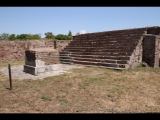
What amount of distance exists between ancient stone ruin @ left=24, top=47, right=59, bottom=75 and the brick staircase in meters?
3.07

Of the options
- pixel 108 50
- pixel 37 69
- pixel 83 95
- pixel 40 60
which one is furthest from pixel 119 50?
pixel 83 95

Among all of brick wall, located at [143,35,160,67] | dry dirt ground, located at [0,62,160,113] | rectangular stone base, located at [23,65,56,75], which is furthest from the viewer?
brick wall, located at [143,35,160,67]

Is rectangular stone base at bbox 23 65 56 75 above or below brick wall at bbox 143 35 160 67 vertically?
below

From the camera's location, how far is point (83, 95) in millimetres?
5289

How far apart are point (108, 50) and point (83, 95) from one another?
6837mm

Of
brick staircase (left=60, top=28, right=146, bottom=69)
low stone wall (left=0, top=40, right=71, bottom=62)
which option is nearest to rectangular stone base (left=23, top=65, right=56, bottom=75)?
brick staircase (left=60, top=28, right=146, bottom=69)

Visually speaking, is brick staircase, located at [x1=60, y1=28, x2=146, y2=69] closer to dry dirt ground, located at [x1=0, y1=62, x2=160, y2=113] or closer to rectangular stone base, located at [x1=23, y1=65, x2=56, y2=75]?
dry dirt ground, located at [x1=0, y1=62, x2=160, y2=113]

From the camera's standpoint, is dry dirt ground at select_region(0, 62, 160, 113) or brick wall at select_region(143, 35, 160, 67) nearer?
dry dirt ground at select_region(0, 62, 160, 113)

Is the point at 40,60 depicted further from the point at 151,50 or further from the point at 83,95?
the point at 151,50

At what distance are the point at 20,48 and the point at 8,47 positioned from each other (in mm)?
1061

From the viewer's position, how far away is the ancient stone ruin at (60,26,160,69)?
9.89m

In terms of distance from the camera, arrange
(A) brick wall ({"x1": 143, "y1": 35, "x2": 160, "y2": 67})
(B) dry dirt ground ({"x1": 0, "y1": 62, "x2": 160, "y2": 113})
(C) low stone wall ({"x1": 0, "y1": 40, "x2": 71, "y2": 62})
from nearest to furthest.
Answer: (B) dry dirt ground ({"x1": 0, "y1": 62, "x2": 160, "y2": 113})
(A) brick wall ({"x1": 143, "y1": 35, "x2": 160, "y2": 67})
(C) low stone wall ({"x1": 0, "y1": 40, "x2": 71, "y2": 62})

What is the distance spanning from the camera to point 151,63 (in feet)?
32.8
